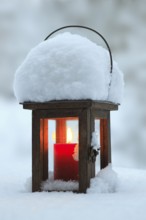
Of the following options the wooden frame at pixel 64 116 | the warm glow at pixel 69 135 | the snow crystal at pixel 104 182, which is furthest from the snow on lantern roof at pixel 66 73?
the snow crystal at pixel 104 182

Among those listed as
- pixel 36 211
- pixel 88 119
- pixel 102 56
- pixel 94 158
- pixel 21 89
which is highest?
pixel 102 56

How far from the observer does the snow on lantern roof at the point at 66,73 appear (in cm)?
175

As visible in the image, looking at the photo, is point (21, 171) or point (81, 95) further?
point (21, 171)

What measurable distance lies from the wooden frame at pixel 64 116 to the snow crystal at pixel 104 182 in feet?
0.09

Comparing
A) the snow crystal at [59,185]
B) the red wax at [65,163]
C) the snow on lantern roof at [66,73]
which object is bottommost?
the snow crystal at [59,185]

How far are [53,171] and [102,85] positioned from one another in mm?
503

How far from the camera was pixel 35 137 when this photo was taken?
1.90 metres

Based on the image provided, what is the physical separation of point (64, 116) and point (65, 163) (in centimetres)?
25

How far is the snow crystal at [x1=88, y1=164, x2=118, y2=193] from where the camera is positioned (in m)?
1.81

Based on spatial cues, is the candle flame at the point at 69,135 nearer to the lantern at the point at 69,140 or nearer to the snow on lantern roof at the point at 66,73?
the lantern at the point at 69,140

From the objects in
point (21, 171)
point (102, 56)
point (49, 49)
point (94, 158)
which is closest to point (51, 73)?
point (49, 49)

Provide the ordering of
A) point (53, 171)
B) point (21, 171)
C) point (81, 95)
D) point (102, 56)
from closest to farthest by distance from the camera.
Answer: point (81, 95)
point (102, 56)
point (53, 171)
point (21, 171)

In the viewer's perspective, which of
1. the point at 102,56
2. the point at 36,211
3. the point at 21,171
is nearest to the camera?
the point at 36,211

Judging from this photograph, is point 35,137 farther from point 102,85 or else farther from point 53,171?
point 102,85
